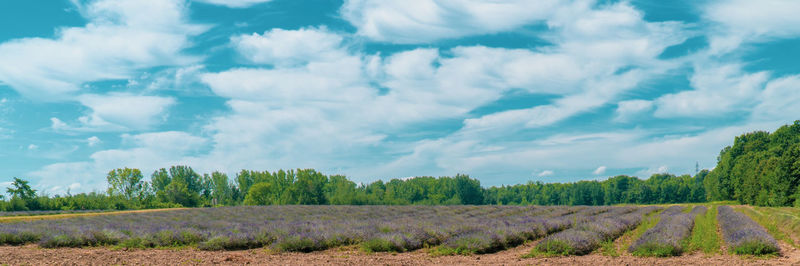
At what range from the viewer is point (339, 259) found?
13.2m

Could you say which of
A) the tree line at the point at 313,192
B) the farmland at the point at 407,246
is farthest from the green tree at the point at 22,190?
the farmland at the point at 407,246

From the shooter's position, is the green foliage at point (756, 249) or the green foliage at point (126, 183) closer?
the green foliage at point (756, 249)

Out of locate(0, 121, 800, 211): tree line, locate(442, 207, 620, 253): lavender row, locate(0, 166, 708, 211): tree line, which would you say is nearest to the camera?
locate(442, 207, 620, 253): lavender row

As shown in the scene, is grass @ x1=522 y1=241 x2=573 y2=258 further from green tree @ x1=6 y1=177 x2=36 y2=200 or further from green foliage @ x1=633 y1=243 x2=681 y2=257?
green tree @ x1=6 y1=177 x2=36 y2=200

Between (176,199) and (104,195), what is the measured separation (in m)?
12.6

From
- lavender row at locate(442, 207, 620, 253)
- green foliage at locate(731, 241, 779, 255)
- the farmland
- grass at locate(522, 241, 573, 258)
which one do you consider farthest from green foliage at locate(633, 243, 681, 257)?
lavender row at locate(442, 207, 620, 253)

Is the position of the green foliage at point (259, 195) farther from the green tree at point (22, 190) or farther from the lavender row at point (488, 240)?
the lavender row at point (488, 240)

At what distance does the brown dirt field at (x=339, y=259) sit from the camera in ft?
40.7

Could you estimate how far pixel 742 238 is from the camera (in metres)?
14.4

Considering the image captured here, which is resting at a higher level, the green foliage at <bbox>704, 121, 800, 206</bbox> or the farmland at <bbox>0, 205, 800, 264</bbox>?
the green foliage at <bbox>704, 121, 800, 206</bbox>

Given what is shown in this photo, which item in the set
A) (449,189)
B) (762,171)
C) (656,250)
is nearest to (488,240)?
(656,250)

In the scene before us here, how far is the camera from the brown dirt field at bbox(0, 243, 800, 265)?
1241 centimetres

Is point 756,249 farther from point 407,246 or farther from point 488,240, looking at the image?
point 407,246

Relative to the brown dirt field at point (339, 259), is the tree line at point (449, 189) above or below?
above
